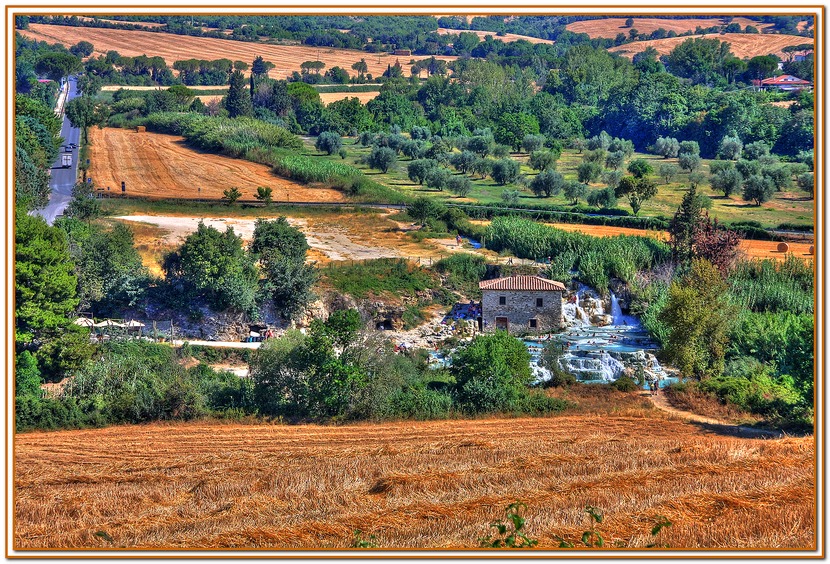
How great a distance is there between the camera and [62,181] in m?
58.7

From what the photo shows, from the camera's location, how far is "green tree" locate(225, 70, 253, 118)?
3273 inches

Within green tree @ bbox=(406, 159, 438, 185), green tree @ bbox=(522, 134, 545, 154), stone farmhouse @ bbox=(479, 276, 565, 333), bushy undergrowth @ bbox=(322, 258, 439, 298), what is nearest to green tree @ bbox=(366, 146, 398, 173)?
green tree @ bbox=(406, 159, 438, 185)

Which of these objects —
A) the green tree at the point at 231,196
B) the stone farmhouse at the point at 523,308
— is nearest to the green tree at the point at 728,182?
the stone farmhouse at the point at 523,308

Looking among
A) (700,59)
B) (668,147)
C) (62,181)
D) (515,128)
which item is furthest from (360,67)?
(62,181)

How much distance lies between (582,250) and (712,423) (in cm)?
1607

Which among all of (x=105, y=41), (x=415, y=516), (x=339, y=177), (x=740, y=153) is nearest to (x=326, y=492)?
(x=415, y=516)

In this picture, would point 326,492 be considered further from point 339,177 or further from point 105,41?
point 105,41

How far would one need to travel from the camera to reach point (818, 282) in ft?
59.1

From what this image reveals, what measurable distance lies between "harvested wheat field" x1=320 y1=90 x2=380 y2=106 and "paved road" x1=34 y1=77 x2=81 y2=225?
78.4ft

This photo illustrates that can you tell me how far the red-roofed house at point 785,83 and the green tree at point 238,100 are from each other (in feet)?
136

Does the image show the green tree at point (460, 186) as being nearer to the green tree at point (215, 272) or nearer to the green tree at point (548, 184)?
the green tree at point (548, 184)

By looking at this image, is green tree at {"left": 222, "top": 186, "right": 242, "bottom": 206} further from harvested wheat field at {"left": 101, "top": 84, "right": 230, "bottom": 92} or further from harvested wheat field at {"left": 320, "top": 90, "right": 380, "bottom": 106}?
harvested wheat field at {"left": 101, "top": 84, "right": 230, "bottom": 92}

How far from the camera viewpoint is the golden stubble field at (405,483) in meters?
17.8

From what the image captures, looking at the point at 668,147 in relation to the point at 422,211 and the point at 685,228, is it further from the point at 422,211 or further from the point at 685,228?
the point at 685,228
